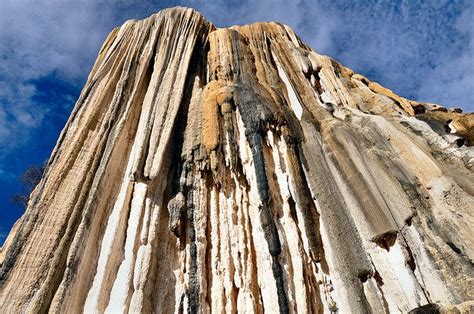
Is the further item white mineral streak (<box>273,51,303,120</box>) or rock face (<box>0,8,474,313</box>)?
white mineral streak (<box>273,51,303,120</box>)

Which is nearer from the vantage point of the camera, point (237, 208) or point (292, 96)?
point (237, 208)

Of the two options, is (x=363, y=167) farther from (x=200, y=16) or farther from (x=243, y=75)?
(x=200, y=16)

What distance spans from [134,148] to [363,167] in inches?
248

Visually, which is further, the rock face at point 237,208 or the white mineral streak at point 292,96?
the white mineral streak at point 292,96

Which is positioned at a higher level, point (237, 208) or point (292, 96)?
point (292, 96)

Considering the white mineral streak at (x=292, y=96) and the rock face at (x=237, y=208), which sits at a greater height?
the white mineral streak at (x=292, y=96)

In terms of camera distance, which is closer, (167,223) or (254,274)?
A: (254,274)

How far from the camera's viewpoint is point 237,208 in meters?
9.08

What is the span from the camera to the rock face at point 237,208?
702 centimetres

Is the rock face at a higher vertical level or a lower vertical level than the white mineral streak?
lower

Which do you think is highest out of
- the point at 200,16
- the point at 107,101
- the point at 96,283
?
the point at 200,16

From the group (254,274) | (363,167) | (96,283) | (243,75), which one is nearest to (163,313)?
(96,283)

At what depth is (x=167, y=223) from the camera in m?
8.98

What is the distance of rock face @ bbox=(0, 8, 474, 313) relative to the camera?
7023mm
